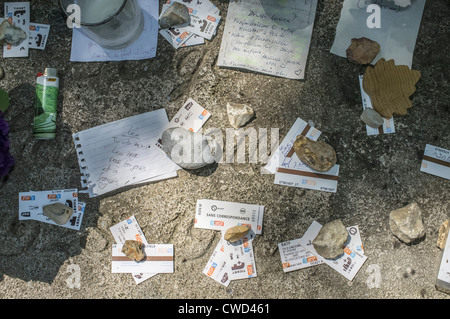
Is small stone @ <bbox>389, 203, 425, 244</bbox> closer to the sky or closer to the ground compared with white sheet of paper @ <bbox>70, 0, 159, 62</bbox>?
closer to the ground

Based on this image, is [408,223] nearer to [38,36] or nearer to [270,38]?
[270,38]

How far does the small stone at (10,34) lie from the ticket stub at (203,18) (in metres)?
0.59

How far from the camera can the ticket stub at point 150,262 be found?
1.28 meters

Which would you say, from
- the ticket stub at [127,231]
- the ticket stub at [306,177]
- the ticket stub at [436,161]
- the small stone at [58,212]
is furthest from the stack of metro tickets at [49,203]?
the ticket stub at [436,161]

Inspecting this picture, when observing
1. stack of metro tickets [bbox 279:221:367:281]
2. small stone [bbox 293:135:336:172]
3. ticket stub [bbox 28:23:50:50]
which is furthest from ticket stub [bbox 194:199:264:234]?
ticket stub [bbox 28:23:50:50]

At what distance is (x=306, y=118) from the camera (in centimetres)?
130

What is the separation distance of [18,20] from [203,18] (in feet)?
2.41

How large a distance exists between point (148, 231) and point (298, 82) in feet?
2.60

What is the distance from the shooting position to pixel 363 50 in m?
1.29

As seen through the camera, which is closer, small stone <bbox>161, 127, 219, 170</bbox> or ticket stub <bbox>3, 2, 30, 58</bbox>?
small stone <bbox>161, 127, 219, 170</bbox>

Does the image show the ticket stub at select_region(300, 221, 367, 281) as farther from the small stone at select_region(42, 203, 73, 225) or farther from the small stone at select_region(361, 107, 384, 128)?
the small stone at select_region(42, 203, 73, 225)

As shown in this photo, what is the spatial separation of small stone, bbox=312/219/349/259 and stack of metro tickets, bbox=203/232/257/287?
24 cm

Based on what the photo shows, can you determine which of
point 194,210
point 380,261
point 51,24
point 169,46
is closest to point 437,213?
point 380,261

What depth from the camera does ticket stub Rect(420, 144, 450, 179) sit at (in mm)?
1285
